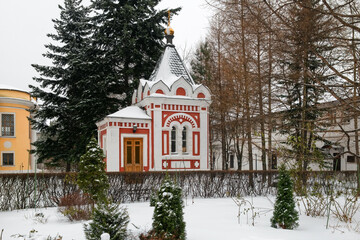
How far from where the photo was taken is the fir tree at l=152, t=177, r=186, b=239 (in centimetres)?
567

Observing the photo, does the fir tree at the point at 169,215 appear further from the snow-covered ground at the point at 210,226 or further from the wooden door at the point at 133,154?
the wooden door at the point at 133,154

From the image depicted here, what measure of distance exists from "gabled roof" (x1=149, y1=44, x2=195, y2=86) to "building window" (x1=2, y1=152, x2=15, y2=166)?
1777cm

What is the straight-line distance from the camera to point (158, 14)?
22.4 m

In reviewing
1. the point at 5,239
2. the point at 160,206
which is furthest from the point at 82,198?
the point at 160,206

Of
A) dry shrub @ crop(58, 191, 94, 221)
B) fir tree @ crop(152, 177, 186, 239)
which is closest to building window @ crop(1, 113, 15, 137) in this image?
dry shrub @ crop(58, 191, 94, 221)

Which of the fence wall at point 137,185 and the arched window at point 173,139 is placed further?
the arched window at point 173,139

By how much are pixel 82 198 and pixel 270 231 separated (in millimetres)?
4909

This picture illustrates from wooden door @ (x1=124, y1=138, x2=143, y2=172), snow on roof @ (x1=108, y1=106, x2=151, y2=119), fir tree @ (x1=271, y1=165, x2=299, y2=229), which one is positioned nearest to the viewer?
fir tree @ (x1=271, y1=165, x2=299, y2=229)

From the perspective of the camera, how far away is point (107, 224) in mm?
5398

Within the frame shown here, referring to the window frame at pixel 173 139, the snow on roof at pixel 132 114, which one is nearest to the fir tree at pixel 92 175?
the snow on roof at pixel 132 114

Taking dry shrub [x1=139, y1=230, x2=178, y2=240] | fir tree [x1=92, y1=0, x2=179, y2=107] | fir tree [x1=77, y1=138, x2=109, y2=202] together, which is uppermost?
fir tree [x1=92, y1=0, x2=179, y2=107]

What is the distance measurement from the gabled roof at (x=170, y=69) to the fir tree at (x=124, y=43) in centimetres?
313

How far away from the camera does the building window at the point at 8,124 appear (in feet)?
92.0

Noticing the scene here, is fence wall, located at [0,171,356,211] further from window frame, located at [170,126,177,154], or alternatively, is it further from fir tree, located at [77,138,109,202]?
window frame, located at [170,126,177,154]
